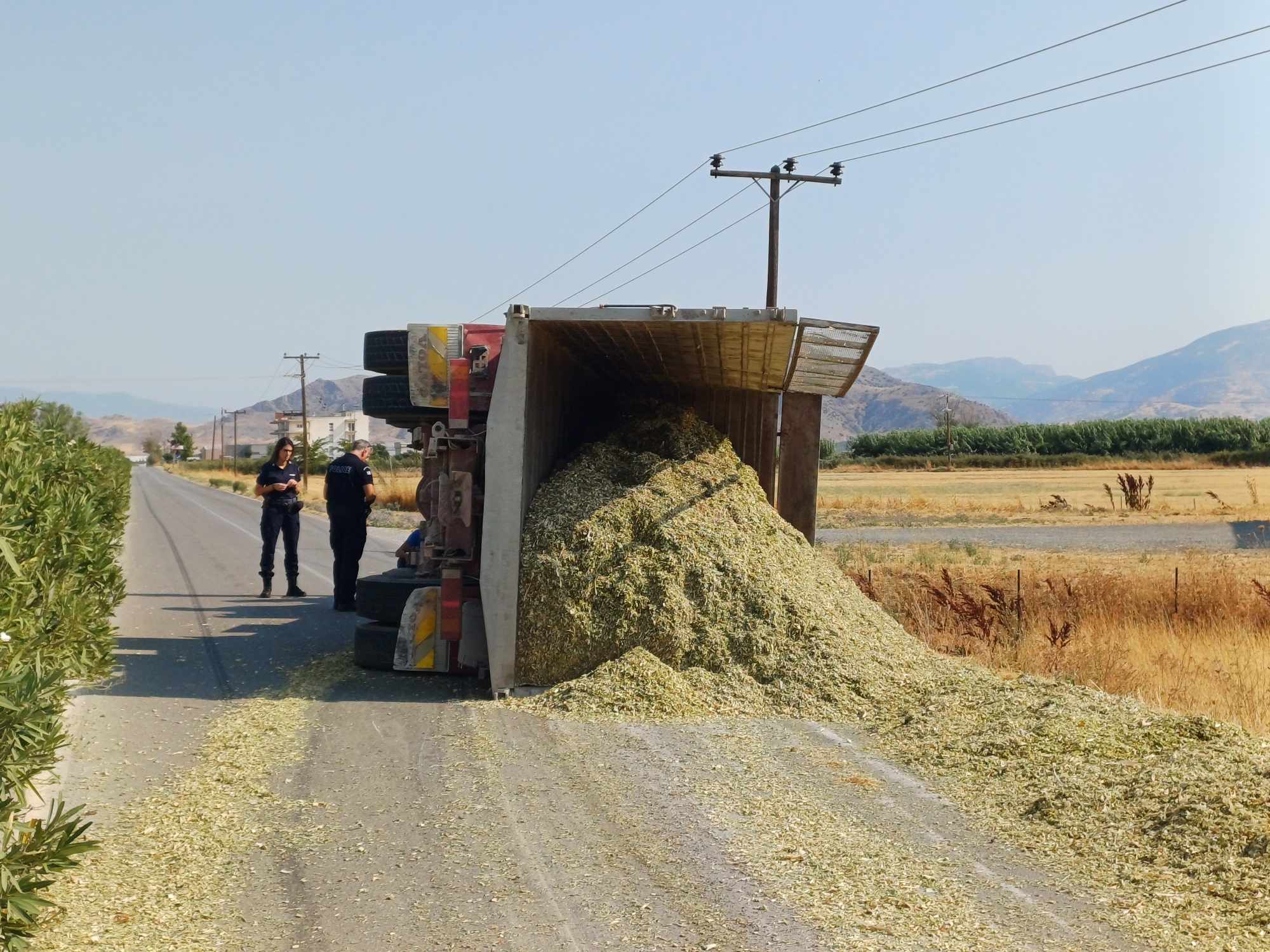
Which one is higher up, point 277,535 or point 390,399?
point 390,399

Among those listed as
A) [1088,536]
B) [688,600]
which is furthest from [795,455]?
[1088,536]

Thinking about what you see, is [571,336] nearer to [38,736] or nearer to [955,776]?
[955,776]

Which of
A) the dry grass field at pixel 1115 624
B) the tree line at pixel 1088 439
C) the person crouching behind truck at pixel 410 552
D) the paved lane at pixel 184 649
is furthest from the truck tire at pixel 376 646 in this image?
the tree line at pixel 1088 439

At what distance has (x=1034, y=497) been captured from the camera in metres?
47.8

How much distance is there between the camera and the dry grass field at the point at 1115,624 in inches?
383

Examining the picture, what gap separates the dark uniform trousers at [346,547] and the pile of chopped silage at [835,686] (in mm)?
3563

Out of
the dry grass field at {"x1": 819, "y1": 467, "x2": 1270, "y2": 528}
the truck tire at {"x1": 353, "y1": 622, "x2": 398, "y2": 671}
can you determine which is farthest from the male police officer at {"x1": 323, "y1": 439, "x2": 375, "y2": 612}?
the dry grass field at {"x1": 819, "y1": 467, "x2": 1270, "y2": 528}

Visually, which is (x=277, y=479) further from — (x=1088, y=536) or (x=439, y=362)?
(x=1088, y=536)

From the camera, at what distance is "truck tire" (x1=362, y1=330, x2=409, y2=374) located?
11.1 m

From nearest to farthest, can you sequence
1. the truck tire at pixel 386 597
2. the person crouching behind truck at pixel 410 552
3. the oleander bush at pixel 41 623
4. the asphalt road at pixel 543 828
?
the oleander bush at pixel 41 623 < the asphalt road at pixel 543 828 < the truck tire at pixel 386 597 < the person crouching behind truck at pixel 410 552

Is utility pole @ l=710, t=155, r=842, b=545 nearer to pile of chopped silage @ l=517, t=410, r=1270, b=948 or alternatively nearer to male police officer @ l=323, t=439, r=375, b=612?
pile of chopped silage @ l=517, t=410, r=1270, b=948

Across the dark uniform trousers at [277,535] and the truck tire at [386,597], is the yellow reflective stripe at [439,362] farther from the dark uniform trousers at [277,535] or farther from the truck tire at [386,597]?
the dark uniform trousers at [277,535]

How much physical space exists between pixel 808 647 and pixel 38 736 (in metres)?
5.85

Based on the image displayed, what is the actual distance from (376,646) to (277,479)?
203 inches
